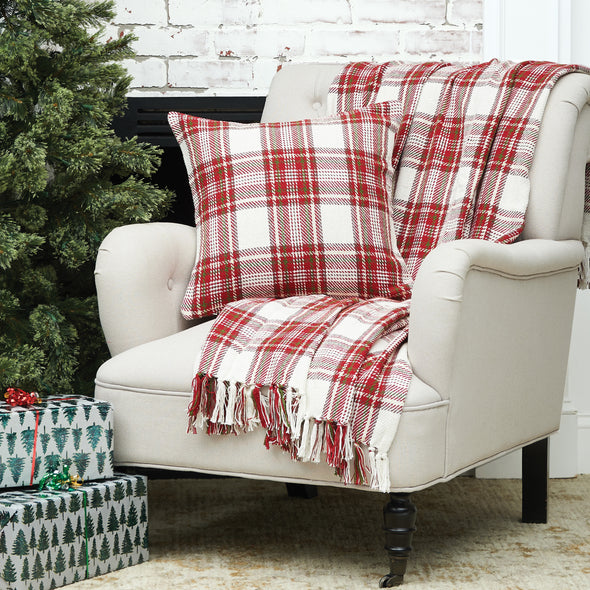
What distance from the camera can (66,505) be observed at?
1581 mm

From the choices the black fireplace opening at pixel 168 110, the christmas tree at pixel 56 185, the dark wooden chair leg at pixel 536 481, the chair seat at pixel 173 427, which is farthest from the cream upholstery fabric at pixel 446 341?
the black fireplace opening at pixel 168 110

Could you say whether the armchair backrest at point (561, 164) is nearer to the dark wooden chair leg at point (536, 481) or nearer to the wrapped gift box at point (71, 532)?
the dark wooden chair leg at point (536, 481)

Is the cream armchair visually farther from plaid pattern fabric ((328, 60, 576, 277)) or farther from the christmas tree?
the christmas tree

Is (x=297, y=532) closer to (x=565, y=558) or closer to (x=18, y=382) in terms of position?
(x=565, y=558)

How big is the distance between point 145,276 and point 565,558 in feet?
3.02

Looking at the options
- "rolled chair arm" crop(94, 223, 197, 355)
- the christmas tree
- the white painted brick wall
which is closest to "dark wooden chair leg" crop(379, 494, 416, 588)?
"rolled chair arm" crop(94, 223, 197, 355)

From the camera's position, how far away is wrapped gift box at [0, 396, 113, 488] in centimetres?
158

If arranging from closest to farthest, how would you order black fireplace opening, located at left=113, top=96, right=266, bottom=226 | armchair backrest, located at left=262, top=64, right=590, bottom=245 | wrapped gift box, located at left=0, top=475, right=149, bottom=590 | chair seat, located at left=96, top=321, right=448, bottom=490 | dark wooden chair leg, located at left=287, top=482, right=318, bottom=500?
wrapped gift box, located at left=0, top=475, right=149, bottom=590 < chair seat, located at left=96, top=321, right=448, bottom=490 < armchair backrest, located at left=262, top=64, right=590, bottom=245 < dark wooden chair leg, located at left=287, top=482, right=318, bottom=500 < black fireplace opening, located at left=113, top=96, right=266, bottom=226

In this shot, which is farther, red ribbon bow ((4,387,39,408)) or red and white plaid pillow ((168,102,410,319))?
red and white plaid pillow ((168,102,410,319))

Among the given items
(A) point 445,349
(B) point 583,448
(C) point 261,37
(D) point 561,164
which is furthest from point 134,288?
(B) point 583,448

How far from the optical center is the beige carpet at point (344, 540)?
1.64 meters

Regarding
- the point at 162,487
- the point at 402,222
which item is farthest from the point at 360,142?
the point at 162,487

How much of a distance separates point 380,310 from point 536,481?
2.03 ft

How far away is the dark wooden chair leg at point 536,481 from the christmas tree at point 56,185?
0.97 meters
